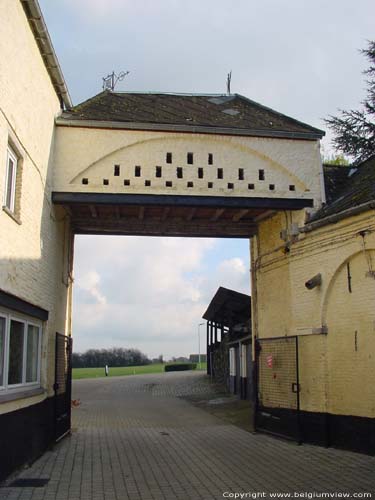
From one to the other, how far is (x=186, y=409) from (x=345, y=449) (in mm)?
11594

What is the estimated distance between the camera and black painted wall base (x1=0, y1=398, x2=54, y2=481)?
27.0 feet

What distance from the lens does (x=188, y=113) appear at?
1369cm

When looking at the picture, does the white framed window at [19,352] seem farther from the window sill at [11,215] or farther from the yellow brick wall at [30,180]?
the window sill at [11,215]

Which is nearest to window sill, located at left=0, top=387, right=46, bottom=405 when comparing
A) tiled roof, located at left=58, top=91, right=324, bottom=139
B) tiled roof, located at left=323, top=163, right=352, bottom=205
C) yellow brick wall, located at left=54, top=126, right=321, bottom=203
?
yellow brick wall, located at left=54, top=126, right=321, bottom=203

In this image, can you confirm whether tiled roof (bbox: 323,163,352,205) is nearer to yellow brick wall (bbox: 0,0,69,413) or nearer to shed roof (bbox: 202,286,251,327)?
yellow brick wall (bbox: 0,0,69,413)

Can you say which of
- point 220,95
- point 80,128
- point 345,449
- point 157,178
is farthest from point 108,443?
point 220,95

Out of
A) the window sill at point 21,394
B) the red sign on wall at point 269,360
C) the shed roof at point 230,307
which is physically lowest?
the window sill at point 21,394

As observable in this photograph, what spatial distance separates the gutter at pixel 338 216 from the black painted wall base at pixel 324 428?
388 cm

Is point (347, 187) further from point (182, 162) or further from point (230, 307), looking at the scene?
point (230, 307)

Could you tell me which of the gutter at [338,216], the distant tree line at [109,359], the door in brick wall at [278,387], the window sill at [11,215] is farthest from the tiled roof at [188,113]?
the distant tree line at [109,359]

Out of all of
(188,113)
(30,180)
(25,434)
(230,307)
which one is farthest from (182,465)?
(230,307)

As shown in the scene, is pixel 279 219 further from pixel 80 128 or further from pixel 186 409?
pixel 186 409

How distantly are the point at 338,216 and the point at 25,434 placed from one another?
281 inches

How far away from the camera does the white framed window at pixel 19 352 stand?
8538 mm
